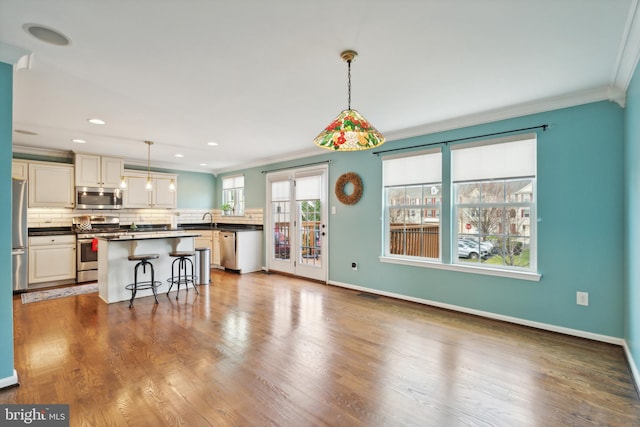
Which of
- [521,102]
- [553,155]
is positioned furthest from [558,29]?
[553,155]

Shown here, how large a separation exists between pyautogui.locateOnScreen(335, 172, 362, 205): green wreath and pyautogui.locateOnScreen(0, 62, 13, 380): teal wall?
13.0 ft

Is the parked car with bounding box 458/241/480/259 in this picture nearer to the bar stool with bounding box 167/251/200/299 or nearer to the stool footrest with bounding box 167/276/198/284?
the bar stool with bounding box 167/251/200/299

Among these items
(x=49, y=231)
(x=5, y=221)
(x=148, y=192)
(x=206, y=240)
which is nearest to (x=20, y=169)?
(x=49, y=231)

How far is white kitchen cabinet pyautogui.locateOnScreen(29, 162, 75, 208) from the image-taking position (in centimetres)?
530

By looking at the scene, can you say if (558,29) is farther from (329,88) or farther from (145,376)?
(145,376)

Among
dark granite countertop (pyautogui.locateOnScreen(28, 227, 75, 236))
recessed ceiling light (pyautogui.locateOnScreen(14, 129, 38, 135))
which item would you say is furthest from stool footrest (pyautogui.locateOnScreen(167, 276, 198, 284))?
recessed ceiling light (pyautogui.locateOnScreen(14, 129, 38, 135))

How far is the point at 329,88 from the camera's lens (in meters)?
2.99

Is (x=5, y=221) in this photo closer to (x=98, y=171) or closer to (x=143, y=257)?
(x=143, y=257)

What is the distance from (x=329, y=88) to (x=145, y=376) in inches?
116

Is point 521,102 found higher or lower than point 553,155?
higher

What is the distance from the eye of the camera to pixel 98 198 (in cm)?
600

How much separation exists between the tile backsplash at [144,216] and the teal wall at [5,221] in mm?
4416

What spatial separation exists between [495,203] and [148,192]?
6.68 meters

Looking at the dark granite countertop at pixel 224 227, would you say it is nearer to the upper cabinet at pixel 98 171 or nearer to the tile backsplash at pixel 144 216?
the tile backsplash at pixel 144 216
